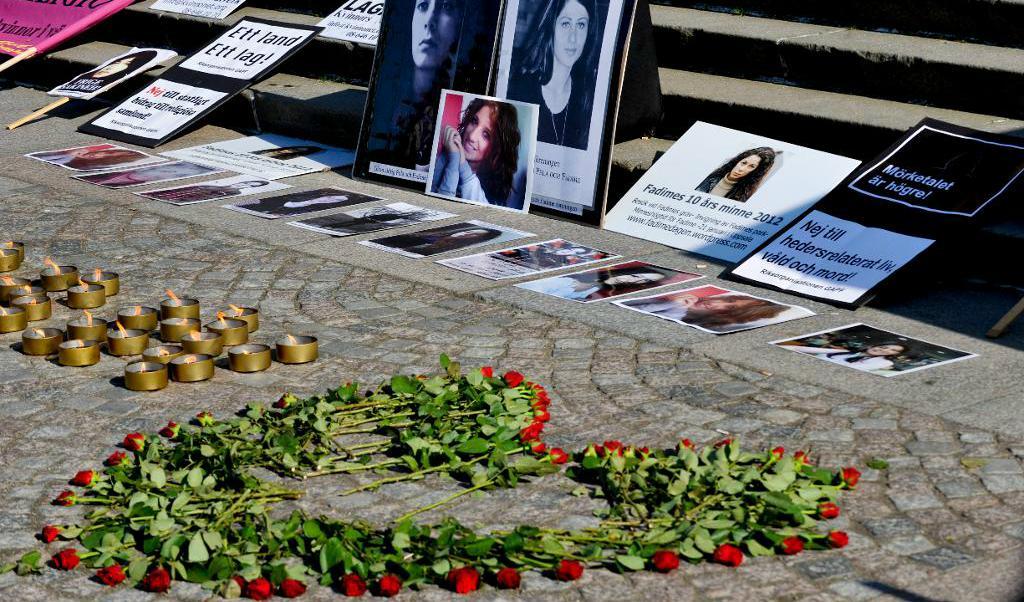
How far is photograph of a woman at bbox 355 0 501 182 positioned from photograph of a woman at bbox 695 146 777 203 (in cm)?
138

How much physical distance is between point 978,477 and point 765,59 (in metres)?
4.14

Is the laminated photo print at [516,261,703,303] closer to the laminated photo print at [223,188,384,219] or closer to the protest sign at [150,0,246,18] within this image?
the laminated photo print at [223,188,384,219]

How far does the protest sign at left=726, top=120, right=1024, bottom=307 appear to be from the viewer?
5629 millimetres

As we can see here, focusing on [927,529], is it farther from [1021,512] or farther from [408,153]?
[408,153]

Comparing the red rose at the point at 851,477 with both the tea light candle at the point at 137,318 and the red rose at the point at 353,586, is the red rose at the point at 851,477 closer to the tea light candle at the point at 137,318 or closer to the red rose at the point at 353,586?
the red rose at the point at 353,586

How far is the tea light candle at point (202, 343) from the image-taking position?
483 centimetres

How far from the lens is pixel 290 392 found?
Answer: 460cm

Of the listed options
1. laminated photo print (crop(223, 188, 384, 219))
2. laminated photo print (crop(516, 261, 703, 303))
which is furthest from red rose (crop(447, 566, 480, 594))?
laminated photo print (crop(223, 188, 384, 219))

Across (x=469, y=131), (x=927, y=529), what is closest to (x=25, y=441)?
(x=927, y=529)

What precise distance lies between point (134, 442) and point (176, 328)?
111 cm

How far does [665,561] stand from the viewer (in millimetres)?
3338

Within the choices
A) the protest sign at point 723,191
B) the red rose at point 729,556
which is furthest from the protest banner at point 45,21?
the red rose at point 729,556

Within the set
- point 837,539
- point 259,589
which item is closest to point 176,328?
point 259,589

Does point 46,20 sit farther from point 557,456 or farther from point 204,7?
point 557,456
